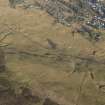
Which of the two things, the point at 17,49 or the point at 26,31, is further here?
the point at 26,31

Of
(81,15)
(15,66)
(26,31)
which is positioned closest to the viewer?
(15,66)

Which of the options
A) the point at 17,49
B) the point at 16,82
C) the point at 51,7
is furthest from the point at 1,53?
the point at 51,7

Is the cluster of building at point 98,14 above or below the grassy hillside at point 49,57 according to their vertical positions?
above

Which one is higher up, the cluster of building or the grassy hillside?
the cluster of building

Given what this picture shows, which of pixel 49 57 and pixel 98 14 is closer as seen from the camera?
pixel 49 57

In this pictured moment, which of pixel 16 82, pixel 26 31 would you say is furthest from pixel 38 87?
pixel 26 31

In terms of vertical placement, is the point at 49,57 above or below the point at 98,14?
below

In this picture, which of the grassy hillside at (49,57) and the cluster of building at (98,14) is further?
the cluster of building at (98,14)

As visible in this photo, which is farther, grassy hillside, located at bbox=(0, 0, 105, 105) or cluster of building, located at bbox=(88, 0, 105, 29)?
cluster of building, located at bbox=(88, 0, 105, 29)

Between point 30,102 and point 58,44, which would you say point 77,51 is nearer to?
point 58,44

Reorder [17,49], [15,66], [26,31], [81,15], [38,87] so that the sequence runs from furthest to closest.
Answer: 1. [81,15]
2. [26,31]
3. [17,49]
4. [15,66]
5. [38,87]
